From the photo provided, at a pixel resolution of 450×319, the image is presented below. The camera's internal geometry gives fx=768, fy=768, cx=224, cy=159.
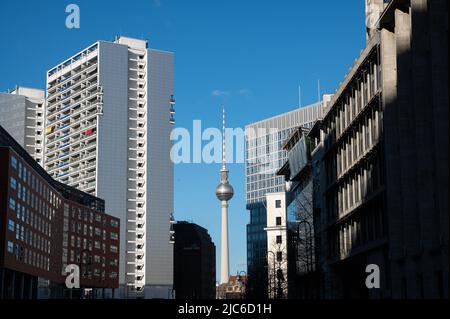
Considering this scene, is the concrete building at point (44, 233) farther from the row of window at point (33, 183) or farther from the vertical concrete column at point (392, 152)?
the vertical concrete column at point (392, 152)

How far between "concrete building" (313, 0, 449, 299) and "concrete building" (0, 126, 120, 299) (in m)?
38.6

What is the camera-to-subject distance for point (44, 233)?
137375 mm

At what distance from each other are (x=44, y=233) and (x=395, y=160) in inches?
3528

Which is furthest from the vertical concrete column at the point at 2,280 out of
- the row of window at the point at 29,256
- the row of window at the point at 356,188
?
the row of window at the point at 356,188

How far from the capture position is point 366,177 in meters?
72.4

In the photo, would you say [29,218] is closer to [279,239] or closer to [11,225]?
[11,225]

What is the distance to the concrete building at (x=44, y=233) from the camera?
365 feet

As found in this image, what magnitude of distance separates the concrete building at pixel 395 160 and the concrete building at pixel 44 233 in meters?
38.6

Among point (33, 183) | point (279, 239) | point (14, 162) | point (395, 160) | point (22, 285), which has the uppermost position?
point (14, 162)

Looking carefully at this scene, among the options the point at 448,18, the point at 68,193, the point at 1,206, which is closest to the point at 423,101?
the point at 448,18

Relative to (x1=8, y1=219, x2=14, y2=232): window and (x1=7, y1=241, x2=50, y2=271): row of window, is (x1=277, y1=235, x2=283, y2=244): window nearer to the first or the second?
(x1=7, y1=241, x2=50, y2=271): row of window

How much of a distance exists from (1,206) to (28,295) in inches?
901

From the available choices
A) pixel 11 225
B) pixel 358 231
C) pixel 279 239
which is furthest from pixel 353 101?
pixel 279 239
